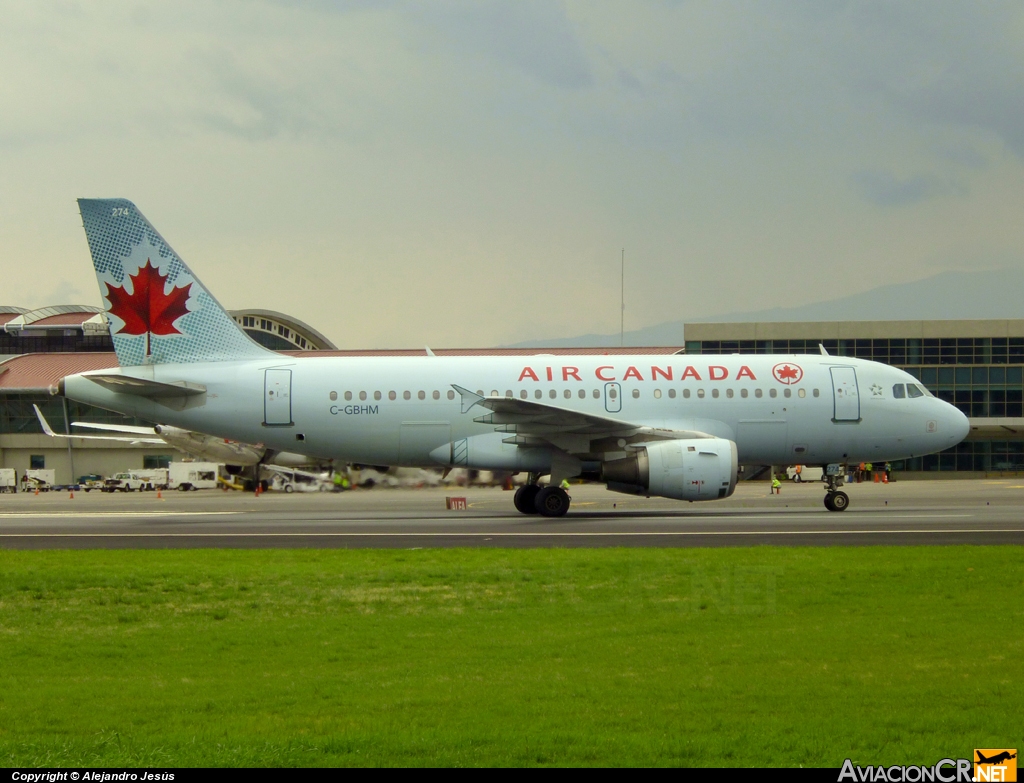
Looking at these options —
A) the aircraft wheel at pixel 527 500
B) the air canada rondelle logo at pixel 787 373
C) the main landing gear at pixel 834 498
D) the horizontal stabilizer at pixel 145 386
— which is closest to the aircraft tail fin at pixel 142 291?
the horizontal stabilizer at pixel 145 386

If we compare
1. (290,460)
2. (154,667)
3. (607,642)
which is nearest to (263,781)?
(154,667)

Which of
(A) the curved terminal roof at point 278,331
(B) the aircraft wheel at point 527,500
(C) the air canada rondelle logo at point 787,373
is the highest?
(A) the curved terminal roof at point 278,331

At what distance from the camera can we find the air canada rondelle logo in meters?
30.4

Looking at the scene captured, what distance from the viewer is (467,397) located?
2952 centimetres

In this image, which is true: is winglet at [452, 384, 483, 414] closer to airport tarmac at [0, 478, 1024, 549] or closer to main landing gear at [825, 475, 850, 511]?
airport tarmac at [0, 478, 1024, 549]

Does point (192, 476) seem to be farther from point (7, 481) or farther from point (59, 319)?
point (59, 319)

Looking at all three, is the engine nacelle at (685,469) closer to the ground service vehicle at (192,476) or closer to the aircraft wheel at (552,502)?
the aircraft wheel at (552,502)

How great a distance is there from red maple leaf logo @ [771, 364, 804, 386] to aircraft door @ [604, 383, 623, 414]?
446 centimetres

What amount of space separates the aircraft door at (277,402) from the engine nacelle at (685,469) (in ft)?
31.1

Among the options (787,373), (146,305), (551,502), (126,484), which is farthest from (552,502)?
(126,484)

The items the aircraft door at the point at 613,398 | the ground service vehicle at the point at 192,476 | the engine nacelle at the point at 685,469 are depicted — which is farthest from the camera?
the ground service vehicle at the point at 192,476

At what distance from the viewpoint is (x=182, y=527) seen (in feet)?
86.5

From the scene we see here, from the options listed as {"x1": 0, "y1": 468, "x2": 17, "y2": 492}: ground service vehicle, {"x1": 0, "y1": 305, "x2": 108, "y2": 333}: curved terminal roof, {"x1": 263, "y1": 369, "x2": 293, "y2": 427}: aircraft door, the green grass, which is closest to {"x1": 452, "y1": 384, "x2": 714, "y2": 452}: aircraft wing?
{"x1": 263, "y1": 369, "x2": 293, "y2": 427}: aircraft door

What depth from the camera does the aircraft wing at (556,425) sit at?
2764 centimetres
